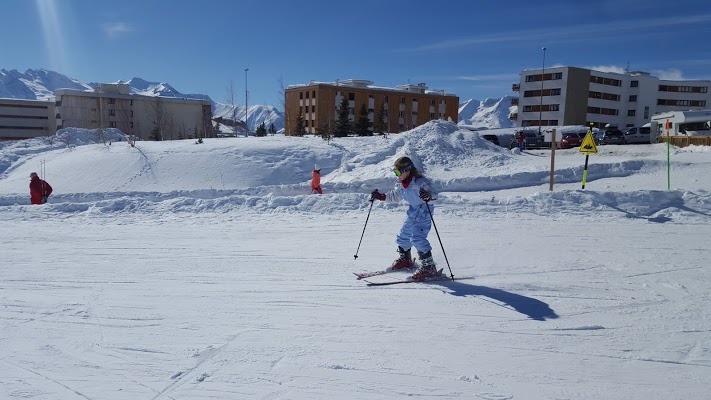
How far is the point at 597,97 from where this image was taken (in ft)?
208

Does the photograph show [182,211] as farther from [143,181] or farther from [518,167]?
[518,167]

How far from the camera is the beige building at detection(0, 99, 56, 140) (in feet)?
236

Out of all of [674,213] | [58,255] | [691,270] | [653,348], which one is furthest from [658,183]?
[58,255]

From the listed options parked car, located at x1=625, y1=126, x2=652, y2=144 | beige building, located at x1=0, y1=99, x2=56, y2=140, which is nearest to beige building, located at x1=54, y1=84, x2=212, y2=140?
beige building, located at x1=0, y1=99, x2=56, y2=140

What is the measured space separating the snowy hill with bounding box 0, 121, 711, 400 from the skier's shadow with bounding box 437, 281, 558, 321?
27 millimetres

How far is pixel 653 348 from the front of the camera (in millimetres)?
3719

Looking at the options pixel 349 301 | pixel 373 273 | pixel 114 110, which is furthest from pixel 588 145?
pixel 114 110

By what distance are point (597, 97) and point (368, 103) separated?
106ft

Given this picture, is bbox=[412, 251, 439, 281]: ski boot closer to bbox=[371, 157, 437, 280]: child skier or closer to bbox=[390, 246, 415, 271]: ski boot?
bbox=[371, 157, 437, 280]: child skier

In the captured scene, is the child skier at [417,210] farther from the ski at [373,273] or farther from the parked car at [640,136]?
the parked car at [640,136]

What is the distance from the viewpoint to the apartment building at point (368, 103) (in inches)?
2345

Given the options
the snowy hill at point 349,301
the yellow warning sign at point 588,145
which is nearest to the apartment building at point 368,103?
the yellow warning sign at point 588,145

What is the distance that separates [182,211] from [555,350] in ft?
30.6

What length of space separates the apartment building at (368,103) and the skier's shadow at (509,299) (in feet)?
169
